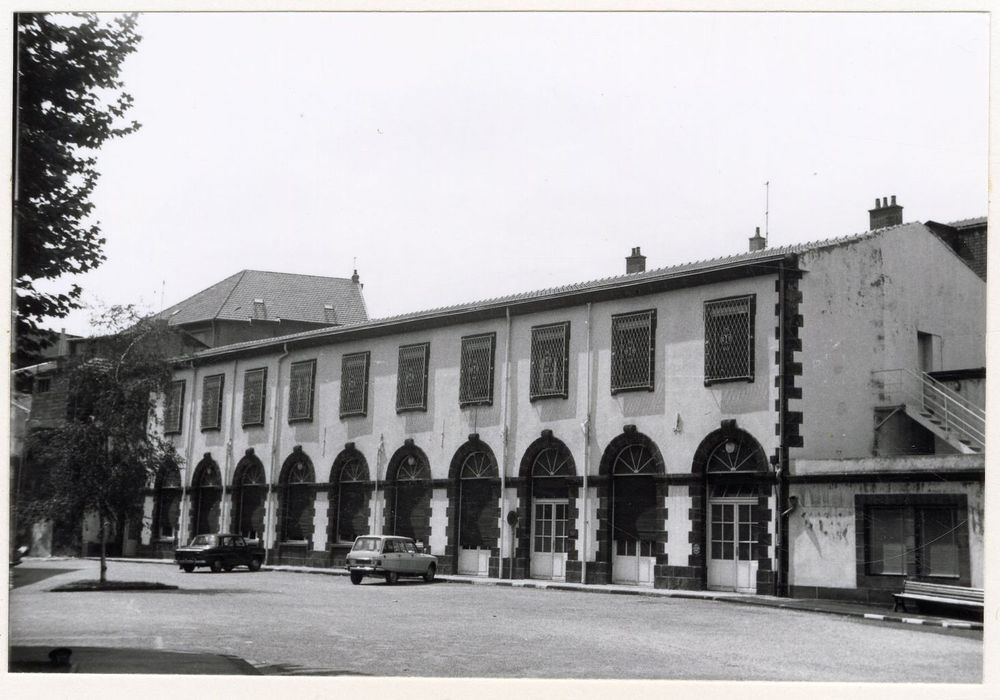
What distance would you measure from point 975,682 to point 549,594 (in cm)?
1313

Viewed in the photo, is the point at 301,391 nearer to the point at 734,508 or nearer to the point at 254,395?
the point at 254,395

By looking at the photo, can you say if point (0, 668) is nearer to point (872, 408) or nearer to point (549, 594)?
point (549, 594)

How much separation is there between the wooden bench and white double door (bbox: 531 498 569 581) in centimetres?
911

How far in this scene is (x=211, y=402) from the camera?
29.1 metres

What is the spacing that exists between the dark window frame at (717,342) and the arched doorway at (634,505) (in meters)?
2.39

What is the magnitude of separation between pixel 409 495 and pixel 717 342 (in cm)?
873

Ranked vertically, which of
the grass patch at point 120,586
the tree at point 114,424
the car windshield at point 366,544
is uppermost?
the tree at point 114,424

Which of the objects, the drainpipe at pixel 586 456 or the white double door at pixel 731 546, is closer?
the white double door at pixel 731 546

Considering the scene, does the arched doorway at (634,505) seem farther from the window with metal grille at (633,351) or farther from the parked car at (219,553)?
the parked car at (219,553)

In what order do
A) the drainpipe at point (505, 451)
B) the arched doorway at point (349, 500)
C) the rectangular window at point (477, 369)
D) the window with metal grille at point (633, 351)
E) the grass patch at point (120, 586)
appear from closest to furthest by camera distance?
the grass patch at point (120, 586) < the window with metal grille at point (633, 351) < the rectangular window at point (477, 369) < the drainpipe at point (505, 451) < the arched doorway at point (349, 500)

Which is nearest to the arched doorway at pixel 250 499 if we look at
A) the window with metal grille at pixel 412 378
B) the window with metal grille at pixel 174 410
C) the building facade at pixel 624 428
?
the building facade at pixel 624 428

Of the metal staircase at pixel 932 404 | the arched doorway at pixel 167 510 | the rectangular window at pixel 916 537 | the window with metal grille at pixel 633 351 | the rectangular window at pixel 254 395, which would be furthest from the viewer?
the arched doorway at pixel 167 510

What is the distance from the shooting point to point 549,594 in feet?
84.2

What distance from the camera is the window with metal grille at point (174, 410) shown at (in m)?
29.2
